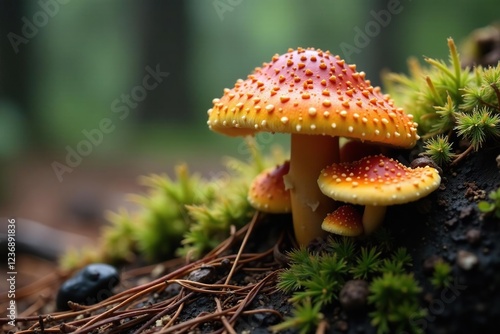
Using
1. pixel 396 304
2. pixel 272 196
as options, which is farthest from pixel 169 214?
pixel 396 304

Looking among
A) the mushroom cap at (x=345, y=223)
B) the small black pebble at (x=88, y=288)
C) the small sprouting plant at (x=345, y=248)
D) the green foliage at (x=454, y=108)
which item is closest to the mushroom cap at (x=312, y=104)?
the green foliage at (x=454, y=108)

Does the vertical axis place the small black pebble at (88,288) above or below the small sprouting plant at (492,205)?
below

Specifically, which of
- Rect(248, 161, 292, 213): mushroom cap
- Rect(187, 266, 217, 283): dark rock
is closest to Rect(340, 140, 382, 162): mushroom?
Rect(248, 161, 292, 213): mushroom cap

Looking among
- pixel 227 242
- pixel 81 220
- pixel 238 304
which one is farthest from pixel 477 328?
pixel 81 220

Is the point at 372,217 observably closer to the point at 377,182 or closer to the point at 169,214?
the point at 377,182

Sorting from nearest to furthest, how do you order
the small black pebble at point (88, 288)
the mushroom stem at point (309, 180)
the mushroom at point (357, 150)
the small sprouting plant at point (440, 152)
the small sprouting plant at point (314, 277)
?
1. the small sprouting plant at point (314, 277)
2. the small sprouting plant at point (440, 152)
3. the mushroom stem at point (309, 180)
4. the mushroom at point (357, 150)
5. the small black pebble at point (88, 288)

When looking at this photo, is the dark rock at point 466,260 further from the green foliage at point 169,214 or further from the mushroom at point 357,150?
the green foliage at point 169,214
